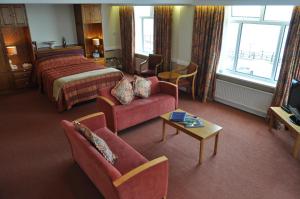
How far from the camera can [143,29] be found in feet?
24.1

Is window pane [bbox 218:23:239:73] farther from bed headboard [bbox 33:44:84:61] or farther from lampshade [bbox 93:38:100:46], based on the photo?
bed headboard [bbox 33:44:84:61]

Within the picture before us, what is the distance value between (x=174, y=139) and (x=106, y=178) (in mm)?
1882

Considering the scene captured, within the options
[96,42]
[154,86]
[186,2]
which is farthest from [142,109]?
[96,42]

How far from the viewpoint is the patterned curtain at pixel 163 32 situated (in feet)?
19.1

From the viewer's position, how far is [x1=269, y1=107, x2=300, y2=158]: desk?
10.9ft

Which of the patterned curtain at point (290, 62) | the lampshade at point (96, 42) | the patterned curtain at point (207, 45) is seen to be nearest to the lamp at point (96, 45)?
the lampshade at point (96, 42)

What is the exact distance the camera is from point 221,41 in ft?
15.9

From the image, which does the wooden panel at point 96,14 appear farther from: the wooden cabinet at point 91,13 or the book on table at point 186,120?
the book on table at point 186,120

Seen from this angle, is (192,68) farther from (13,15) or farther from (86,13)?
(13,15)

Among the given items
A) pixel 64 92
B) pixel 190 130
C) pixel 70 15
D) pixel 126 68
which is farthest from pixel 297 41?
pixel 70 15

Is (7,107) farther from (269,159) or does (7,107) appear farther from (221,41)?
(269,159)

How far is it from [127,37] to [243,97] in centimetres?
420

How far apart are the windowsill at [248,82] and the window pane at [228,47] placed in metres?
0.23

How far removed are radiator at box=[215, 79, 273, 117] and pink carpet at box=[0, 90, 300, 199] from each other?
188 millimetres
